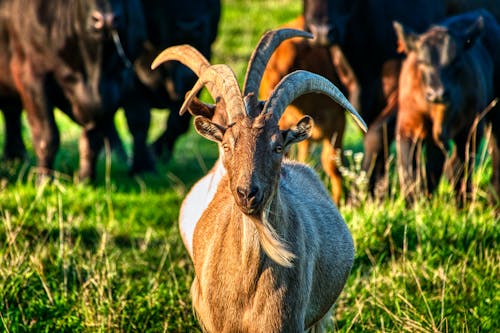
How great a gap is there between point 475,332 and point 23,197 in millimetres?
4490

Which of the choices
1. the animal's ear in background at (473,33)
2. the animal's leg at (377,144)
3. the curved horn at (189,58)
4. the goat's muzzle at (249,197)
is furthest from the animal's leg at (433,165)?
the goat's muzzle at (249,197)

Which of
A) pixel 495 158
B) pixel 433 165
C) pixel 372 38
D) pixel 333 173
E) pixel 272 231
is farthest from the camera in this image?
pixel 372 38

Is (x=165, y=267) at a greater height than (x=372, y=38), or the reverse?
(x=372, y=38)

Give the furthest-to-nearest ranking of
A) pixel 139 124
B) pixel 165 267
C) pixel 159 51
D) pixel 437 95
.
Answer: pixel 139 124
pixel 159 51
pixel 437 95
pixel 165 267

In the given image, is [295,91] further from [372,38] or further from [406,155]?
[372,38]

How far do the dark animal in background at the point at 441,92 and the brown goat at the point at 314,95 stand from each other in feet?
3.10

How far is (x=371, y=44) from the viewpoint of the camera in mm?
11234

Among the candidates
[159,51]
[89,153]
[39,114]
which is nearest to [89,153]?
[89,153]

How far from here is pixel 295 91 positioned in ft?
18.9

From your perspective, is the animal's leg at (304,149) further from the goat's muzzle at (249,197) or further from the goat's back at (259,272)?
the goat's muzzle at (249,197)

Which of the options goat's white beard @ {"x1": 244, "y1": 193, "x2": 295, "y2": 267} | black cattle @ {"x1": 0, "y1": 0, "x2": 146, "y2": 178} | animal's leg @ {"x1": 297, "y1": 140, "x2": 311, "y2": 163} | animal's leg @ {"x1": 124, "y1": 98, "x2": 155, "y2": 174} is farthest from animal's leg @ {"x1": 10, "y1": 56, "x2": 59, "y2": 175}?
goat's white beard @ {"x1": 244, "y1": 193, "x2": 295, "y2": 267}

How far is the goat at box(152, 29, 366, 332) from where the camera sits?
5.42 metres

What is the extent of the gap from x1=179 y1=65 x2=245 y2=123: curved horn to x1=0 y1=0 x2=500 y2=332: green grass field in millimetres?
1590

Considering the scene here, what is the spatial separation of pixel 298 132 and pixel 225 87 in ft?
1.46
